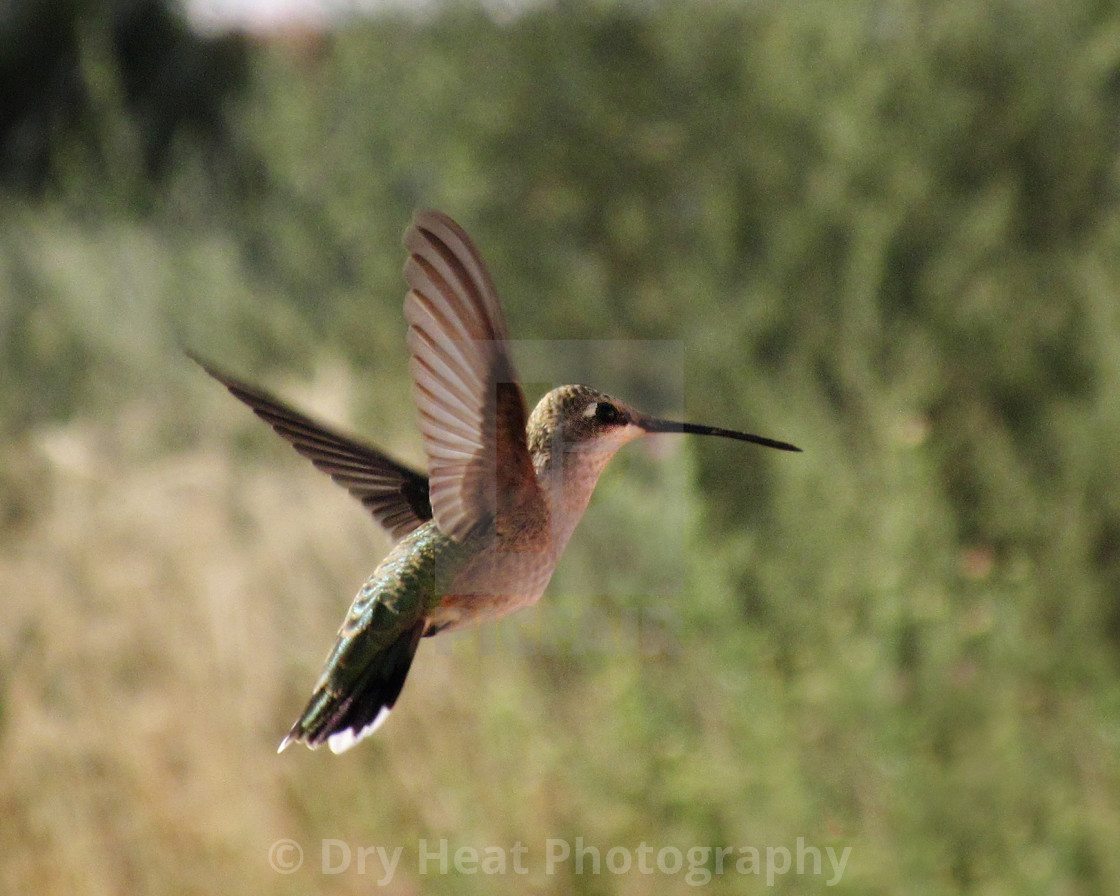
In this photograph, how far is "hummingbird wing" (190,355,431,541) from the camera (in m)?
0.47

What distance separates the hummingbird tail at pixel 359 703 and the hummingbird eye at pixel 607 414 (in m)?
0.14

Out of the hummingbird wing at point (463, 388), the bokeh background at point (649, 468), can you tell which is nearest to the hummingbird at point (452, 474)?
the hummingbird wing at point (463, 388)

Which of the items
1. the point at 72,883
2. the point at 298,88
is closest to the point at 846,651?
the point at 72,883

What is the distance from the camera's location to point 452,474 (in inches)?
16.6

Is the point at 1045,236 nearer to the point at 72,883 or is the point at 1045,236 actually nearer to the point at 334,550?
the point at 334,550

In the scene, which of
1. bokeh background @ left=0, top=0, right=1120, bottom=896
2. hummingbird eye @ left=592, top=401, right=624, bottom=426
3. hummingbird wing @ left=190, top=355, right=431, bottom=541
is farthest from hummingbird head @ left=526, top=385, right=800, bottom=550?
bokeh background @ left=0, top=0, right=1120, bottom=896

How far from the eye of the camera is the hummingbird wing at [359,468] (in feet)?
1.54

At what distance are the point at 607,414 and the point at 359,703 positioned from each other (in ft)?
0.54

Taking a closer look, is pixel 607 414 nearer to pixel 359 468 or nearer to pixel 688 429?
pixel 688 429

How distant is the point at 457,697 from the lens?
2287 mm

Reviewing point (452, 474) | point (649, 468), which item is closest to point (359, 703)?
point (452, 474)

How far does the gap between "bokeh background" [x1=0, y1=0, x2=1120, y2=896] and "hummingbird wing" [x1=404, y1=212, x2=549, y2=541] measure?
31.8 inches

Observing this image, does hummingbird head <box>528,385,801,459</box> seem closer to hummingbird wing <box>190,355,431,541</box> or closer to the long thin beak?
the long thin beak

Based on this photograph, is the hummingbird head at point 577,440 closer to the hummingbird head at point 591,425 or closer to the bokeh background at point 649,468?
the hummingbird head at point 591,425
